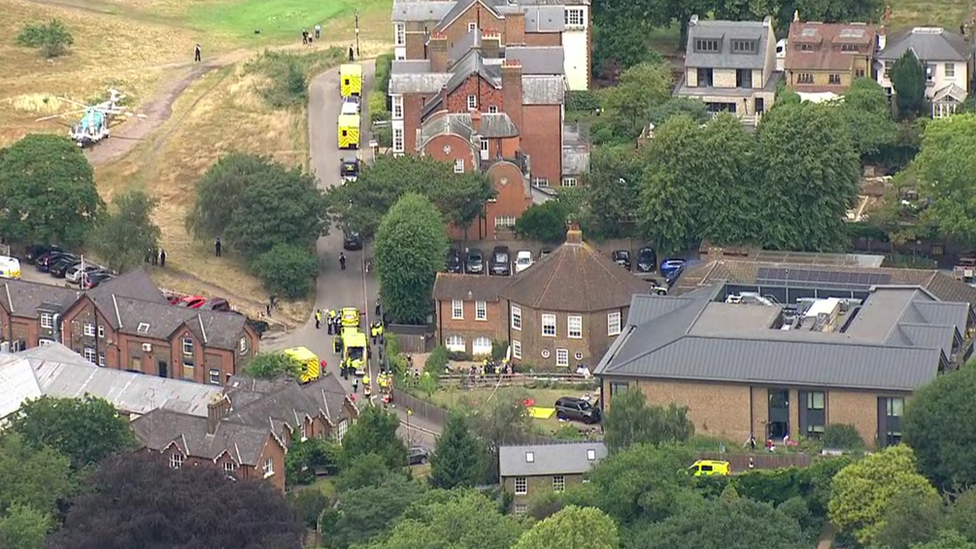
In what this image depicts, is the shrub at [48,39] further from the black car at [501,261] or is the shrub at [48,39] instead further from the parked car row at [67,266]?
the black car at [501,261]

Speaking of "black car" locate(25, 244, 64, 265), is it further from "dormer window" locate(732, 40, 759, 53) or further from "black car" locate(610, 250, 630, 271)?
"dormer window" locate(732, 40, 759, 53)

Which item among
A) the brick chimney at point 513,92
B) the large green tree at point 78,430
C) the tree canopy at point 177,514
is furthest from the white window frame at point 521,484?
the brick chimney at point 513,92

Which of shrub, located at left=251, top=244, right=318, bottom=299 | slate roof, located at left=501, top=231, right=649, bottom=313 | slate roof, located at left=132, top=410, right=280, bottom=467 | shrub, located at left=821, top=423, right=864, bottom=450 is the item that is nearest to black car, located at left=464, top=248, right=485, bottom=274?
shrub, located at left=251, top=244, right=318, bottom=299

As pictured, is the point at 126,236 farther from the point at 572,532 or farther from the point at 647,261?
the point at 572,532

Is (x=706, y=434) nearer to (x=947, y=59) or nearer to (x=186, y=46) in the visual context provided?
(x=947, y=59)

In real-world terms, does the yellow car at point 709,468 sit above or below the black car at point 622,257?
below

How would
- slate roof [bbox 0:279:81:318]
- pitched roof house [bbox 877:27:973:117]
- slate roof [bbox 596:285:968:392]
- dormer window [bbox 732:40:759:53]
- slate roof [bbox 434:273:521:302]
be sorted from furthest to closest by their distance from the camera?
dormer window [bbox 732:40:759:53], pitched roof house [bbox 877:27:973:117], slate roof [bbox 0:279:81:318], slate roof [bbox 434:273:521:302], slate roof [bbox 596:285:968:392]

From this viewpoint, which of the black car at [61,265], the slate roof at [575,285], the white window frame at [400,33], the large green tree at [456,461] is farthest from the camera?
the white window frame at [400,33]
